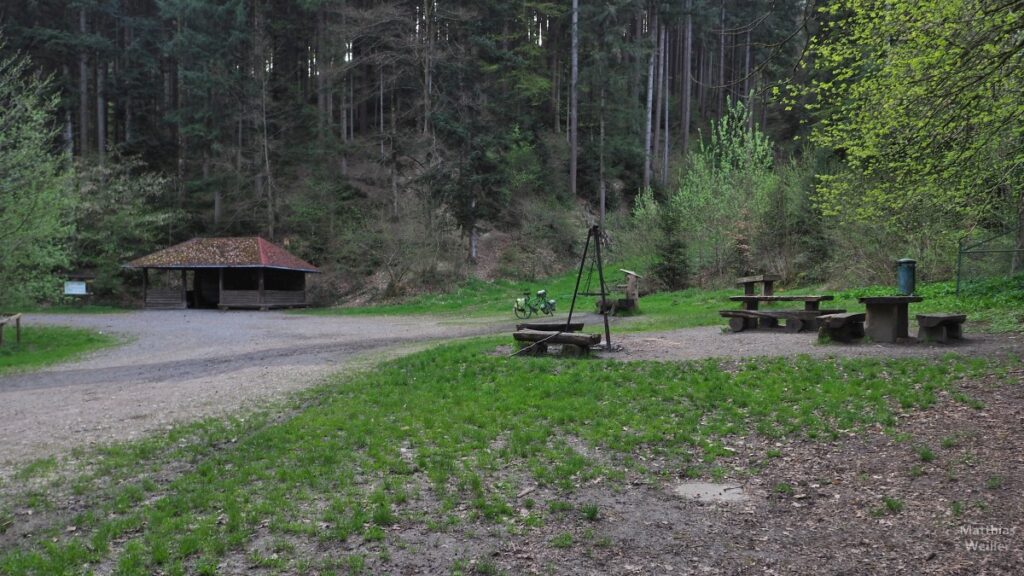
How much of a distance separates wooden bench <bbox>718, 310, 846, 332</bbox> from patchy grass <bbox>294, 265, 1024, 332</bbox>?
1.80 metres

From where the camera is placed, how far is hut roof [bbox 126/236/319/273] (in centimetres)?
2902

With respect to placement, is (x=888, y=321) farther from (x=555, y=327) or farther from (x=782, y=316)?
(x=555, y=327)

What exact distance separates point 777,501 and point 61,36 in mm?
42908

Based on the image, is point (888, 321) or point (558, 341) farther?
point (558, 341)

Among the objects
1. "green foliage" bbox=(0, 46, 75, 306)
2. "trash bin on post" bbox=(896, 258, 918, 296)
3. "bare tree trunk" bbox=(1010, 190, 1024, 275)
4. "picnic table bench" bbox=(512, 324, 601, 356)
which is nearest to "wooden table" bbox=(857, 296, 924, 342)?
"picnic table bench" bbox=(512, 324, 601, 356)

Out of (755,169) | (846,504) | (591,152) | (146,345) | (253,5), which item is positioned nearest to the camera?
(846,504)

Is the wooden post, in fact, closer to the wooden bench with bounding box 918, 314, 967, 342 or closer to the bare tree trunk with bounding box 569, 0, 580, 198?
the bare tree trunk with bounding box 569, 0, 580, 198

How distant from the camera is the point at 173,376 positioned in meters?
10.5

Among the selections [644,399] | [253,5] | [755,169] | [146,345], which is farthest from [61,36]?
[644,399]

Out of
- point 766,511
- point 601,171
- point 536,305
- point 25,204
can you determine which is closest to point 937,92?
point 766,511

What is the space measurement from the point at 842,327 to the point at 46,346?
1835 cm

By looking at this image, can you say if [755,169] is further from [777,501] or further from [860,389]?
[777,501]

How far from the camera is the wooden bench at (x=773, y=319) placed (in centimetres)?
1149

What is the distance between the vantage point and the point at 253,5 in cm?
3603
